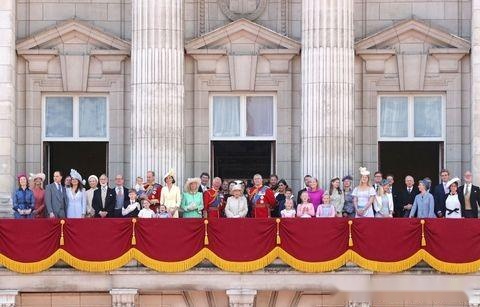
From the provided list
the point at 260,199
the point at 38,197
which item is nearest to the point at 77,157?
the point at 38,197

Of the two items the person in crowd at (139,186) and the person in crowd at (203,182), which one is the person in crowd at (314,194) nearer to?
the person in crowd at (203,182)

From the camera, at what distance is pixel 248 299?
6041 cm

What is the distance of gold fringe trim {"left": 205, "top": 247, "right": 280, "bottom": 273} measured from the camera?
2381 inches

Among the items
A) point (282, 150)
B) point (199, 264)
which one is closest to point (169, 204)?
point (199, 264)

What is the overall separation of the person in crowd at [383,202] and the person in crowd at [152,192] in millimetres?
6408

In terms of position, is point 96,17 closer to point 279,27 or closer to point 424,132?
point 279,27

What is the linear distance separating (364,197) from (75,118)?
10733 millimetres

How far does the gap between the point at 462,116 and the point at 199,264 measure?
11343mm

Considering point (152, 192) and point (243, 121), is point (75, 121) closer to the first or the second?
point (243, 121)

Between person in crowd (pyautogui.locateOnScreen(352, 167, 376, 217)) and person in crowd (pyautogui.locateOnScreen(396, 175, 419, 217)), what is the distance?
135 centimetres

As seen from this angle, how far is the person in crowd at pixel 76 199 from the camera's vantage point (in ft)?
204

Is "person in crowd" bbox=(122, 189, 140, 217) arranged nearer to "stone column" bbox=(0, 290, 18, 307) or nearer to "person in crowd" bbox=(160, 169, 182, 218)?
"person in crowd" bbox=(160, 169, 182, 218)

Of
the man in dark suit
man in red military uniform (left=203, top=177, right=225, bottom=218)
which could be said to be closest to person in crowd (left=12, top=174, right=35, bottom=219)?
the man in dark suit

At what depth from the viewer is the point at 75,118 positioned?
67.3 m
